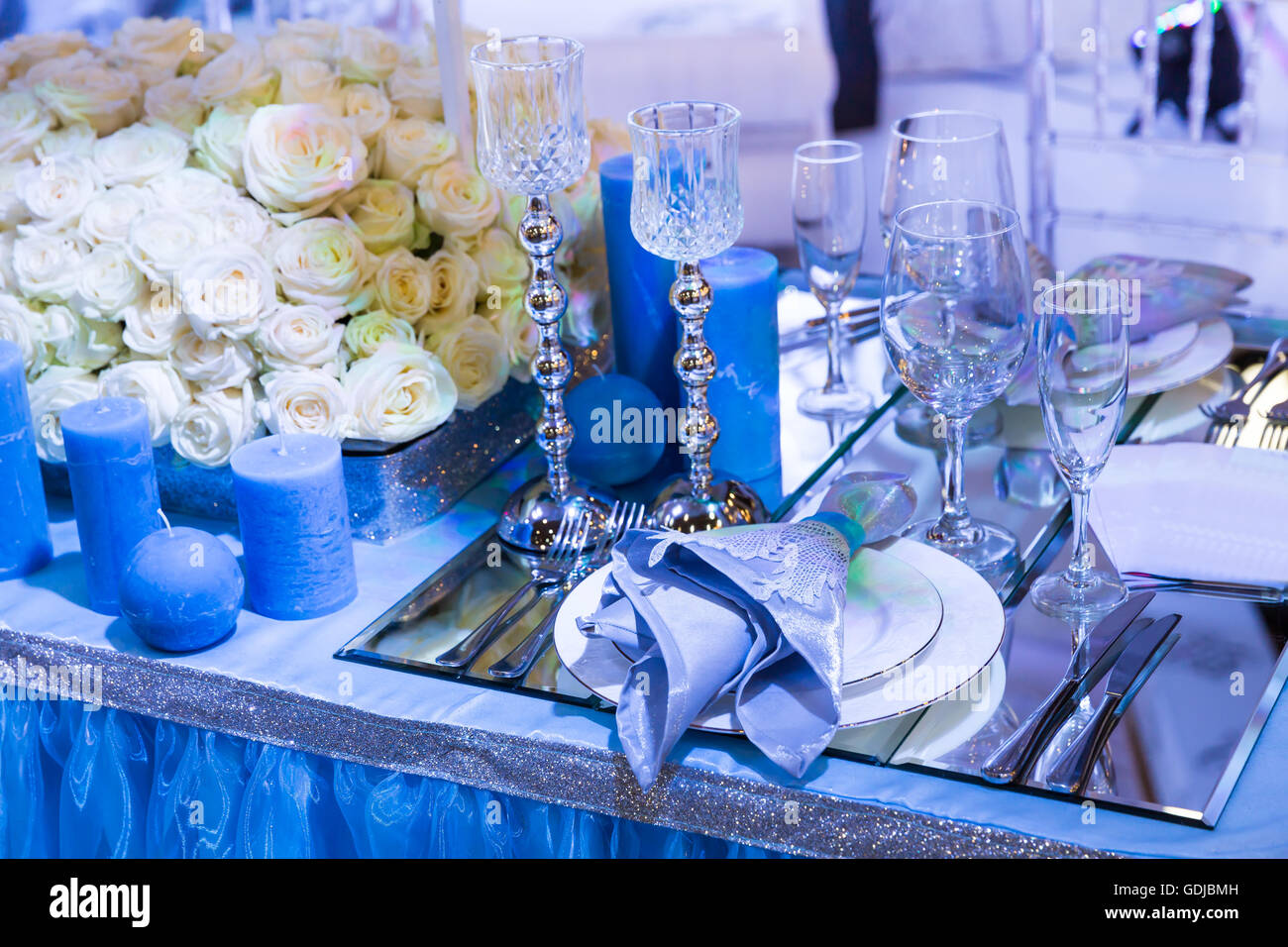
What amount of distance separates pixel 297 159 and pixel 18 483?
A: 13.4 inches

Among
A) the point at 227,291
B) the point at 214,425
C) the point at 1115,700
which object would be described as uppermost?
the point at 227,291

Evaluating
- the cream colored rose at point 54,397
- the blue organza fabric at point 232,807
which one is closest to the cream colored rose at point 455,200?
the cream colored rose at point 54,397

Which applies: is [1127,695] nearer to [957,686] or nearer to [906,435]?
[957,686]

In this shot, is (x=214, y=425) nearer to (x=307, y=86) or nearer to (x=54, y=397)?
(x=54, y=397)

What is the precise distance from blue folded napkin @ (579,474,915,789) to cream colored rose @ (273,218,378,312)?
346 millimetres

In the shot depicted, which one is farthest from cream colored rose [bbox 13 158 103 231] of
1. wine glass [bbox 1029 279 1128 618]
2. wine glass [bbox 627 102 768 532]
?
wine glass [bbox 1029 279 1128 618]

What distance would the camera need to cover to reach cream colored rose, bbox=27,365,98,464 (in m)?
1.13

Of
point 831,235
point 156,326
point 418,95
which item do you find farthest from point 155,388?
point 831,235

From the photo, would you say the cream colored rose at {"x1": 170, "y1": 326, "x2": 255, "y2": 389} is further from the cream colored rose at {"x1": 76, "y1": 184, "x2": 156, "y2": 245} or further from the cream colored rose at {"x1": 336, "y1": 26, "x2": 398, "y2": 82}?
the cream colored rose at {"x1": 336, "y1": 26, "x2": 398, "y2": 82}

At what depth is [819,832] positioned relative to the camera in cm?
80

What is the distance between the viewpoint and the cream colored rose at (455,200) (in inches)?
44.4

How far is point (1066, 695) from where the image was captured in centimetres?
85

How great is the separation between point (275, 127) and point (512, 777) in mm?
567

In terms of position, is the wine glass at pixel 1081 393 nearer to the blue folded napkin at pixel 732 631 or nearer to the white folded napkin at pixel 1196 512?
the white folded napkin at pixel 1196 512
